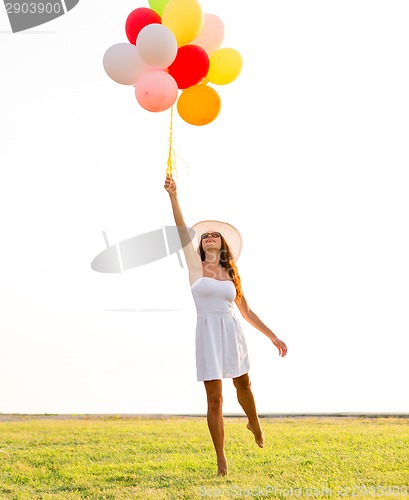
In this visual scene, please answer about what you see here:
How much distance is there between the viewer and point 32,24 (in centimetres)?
802

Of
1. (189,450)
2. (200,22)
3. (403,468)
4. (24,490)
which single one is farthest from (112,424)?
(200,22)

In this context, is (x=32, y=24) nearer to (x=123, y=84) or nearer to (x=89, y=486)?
(x=123, y=84)

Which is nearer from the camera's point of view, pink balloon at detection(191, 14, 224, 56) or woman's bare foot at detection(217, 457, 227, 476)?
woman's bare foot at detection(217, 457, 227, 476)

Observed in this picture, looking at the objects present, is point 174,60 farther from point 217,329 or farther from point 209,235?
point 217,329

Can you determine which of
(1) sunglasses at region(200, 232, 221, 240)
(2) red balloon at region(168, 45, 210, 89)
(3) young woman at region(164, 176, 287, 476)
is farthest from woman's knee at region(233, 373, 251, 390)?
(2) red balloon at region(168, 45, 210, 89)

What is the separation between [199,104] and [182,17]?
2.84 ft

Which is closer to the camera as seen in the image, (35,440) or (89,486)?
(89,486)

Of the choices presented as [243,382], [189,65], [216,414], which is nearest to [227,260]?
[243,382]

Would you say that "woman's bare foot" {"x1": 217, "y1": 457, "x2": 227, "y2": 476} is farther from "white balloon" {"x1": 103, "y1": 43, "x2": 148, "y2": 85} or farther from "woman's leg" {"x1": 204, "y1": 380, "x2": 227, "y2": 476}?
"white balloon" {"x1": 103, "y1": 43, "x2": 148, "y2": 85}

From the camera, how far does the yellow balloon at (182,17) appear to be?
21.0 ft

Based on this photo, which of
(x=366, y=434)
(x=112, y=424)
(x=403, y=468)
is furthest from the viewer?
(x=112, y=424)

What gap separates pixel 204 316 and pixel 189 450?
2512 mm

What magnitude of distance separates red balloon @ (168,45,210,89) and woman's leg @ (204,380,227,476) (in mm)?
2988

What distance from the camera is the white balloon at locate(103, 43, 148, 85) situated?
6.36 metres
